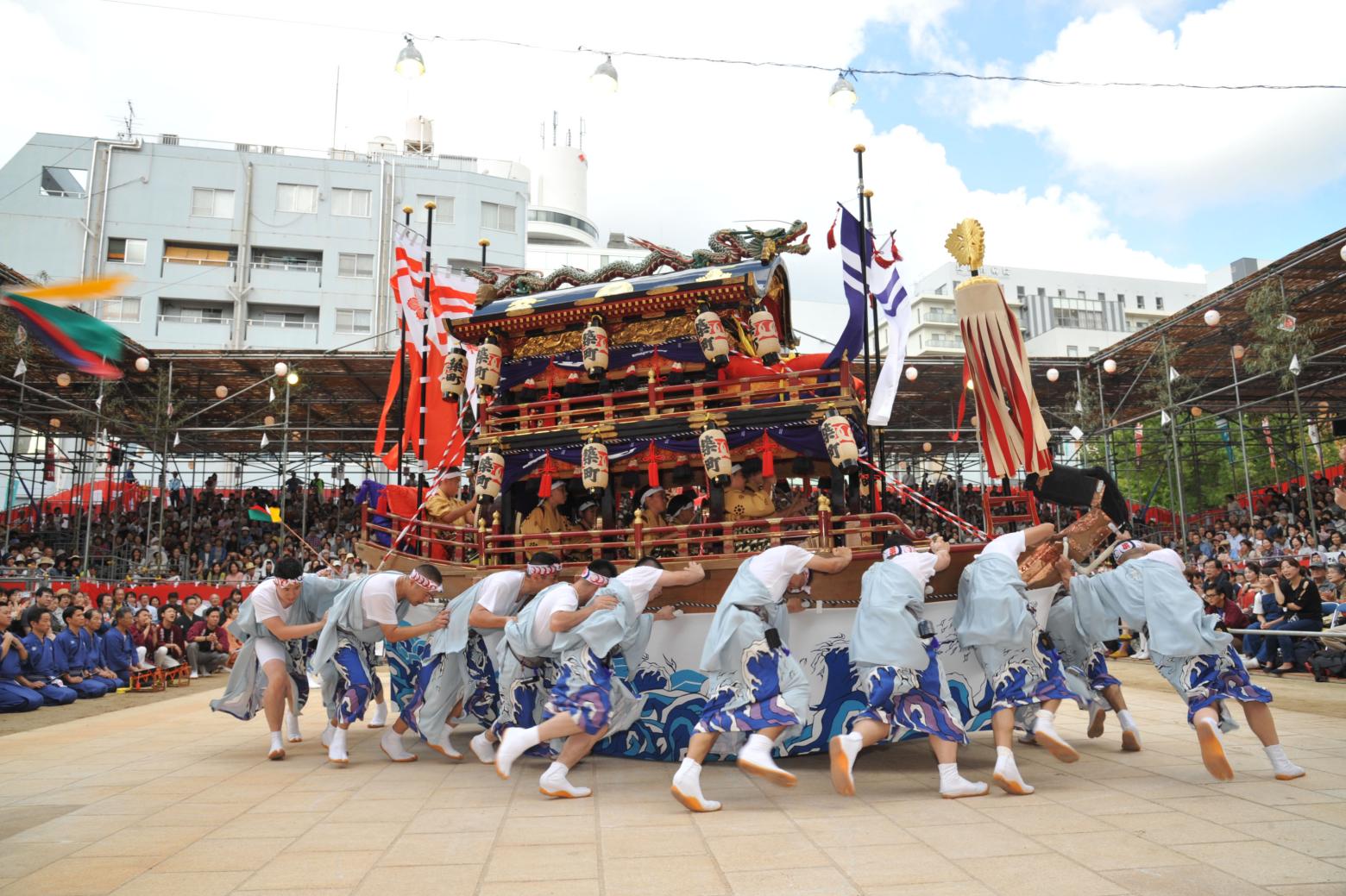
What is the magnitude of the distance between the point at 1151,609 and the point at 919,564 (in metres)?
1.81

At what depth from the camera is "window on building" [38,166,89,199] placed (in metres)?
32.6

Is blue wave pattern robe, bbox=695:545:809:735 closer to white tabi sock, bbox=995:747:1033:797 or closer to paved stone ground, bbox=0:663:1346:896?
paved stone ground, bbox=0:663:1346:896

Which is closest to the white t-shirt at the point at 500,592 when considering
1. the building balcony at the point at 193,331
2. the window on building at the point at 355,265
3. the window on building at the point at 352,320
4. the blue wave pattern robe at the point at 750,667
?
the blue wave pattern robe at the point at 750,667

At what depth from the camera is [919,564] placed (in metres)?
6.24

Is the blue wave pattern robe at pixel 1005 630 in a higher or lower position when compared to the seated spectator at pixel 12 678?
higher

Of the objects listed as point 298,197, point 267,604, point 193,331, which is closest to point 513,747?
point 267,604

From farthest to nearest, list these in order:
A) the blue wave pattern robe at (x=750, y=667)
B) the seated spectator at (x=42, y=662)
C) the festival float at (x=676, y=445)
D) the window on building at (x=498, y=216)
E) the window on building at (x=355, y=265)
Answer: the window on building at (x=498, y=216), the window on building at (x=355, y=265), the seated spectator at (x=42, y=662), the festival float at (x=676, y=445), the blue wave pattern robe at (x=750, y=667)

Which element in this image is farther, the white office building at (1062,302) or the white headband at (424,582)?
the white office building at (1062,302)

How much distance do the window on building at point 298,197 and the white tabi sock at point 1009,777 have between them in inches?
1382

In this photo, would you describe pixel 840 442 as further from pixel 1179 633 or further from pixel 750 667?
pixel 1179 633

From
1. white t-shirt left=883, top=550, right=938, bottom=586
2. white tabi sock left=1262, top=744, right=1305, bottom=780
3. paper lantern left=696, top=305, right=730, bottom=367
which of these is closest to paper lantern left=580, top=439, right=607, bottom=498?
paper lantern left=696, top=305, right=730, bottom=367

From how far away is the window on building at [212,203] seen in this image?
1329 inches

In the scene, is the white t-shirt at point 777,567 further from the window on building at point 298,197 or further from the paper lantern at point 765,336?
the window on building at point 298,197

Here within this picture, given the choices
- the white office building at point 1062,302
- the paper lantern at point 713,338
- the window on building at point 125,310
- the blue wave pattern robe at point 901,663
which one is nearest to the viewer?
the blue wave pattern robe at point 901,663
